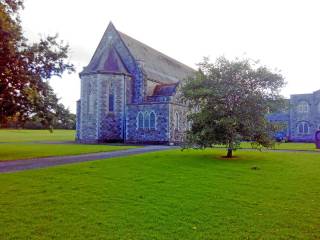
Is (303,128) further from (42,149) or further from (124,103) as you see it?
(42,149)

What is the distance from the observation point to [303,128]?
52.0 m

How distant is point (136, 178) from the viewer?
12.0 metres

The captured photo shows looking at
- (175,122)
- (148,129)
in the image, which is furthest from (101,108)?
(175,122)

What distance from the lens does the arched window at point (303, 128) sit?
5156 cm

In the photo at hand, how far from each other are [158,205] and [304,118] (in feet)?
164

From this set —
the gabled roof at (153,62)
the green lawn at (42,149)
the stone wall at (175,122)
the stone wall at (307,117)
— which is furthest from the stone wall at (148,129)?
the stone wall at (307,117)

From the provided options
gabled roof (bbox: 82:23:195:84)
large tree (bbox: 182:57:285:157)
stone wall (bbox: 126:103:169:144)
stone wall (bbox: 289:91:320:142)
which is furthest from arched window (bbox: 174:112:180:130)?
stone wall (bbox: 289:91:320:142)

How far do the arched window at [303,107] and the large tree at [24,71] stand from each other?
139 feet

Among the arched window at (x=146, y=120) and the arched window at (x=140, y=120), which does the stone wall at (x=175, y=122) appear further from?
the arched window at (x=140, y=120)

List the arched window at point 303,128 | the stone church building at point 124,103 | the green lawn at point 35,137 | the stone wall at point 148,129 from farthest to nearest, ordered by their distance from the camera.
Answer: the arched window at point 303,128 < the green lawn at point 35,137 < the stone church building at point 124,103 < the stone wall at point 148,129

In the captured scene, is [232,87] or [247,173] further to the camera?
[232,87]

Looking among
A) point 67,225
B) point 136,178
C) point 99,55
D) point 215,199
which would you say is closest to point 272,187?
point 215,199

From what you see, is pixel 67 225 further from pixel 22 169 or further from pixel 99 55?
pixel 99 55

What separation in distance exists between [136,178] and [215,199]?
4.11 metres
